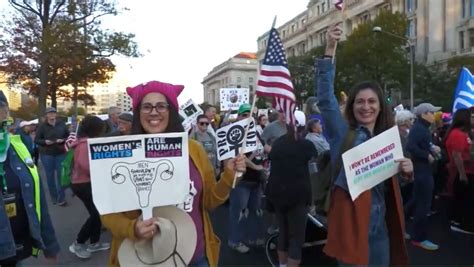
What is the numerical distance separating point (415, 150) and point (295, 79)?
52774mm

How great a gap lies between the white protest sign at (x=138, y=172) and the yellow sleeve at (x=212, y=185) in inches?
14.1

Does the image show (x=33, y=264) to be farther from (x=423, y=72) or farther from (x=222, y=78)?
(x=222, y=78)

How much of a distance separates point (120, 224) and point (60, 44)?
66.2 feet

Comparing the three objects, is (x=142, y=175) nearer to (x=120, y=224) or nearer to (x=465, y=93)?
(x=120, y=224)

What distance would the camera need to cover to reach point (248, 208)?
7074mm

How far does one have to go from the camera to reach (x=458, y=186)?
7.71 meters

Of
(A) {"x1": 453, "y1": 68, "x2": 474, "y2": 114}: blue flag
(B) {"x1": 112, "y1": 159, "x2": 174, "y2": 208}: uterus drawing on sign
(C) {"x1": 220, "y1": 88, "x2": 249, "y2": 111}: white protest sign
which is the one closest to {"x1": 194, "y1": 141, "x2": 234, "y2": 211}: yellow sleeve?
(B) {"x1": 112, "y1": 159, "x2": 174, "y2": 208}: uterus drawing on sign

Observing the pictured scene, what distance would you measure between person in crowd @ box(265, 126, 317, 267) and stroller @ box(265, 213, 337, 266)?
570mm

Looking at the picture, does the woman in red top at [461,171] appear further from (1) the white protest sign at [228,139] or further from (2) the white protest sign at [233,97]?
(2) the white protest sign at [233,97]

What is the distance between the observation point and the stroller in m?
6.17

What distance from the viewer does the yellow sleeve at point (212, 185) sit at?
293cm

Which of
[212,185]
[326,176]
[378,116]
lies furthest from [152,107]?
[326,176]

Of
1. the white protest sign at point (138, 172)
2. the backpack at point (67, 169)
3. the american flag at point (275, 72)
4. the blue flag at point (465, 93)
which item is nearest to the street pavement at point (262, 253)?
the backpack at point (67, 169)

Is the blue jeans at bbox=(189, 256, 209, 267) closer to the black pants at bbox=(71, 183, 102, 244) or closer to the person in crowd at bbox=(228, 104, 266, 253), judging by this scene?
the person in crowd at bbox=(228, 104, 266, 253)
